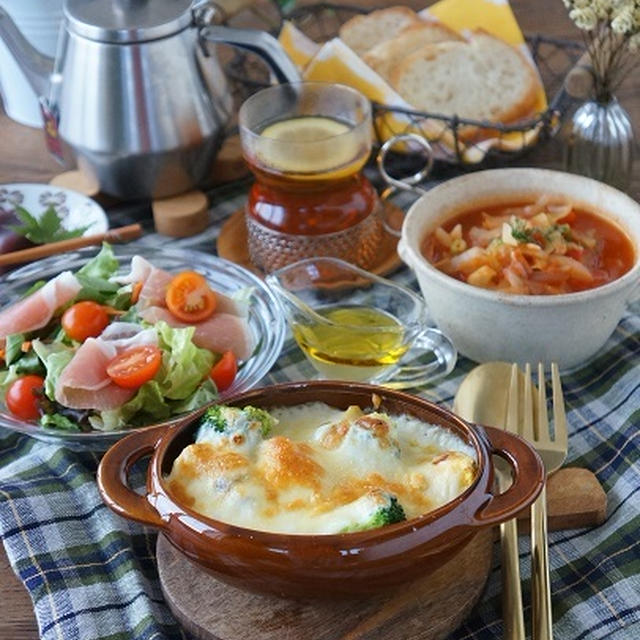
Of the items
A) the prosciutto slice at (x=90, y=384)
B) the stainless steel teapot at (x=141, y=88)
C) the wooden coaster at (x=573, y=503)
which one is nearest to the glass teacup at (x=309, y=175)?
the stainless steel teapot at (x=141, y=88)

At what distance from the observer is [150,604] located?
1.38m

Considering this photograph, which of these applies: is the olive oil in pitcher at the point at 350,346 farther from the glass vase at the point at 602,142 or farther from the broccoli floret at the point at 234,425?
the glass vase at the point at 602,142

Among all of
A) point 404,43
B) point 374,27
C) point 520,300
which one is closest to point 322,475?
point 520,300

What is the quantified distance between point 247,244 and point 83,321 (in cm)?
53

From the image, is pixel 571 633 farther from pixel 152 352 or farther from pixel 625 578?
pixel 152 352

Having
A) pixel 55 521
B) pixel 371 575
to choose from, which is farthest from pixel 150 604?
pixel 371 575

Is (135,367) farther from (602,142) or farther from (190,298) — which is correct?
(602,142)

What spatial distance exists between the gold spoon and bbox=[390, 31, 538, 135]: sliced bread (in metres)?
0.86

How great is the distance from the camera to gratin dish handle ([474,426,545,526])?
1212 millimetres

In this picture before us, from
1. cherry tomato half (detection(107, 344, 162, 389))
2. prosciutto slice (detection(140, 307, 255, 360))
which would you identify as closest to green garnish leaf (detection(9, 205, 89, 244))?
prosciutto slice (detection(140, 307, 255, 360))

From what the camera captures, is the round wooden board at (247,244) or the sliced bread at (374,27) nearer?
the round wooden board at (247,244)

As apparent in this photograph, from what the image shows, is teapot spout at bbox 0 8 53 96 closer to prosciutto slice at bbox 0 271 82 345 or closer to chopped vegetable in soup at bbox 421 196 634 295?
prosciutto slice at bbox 0 271 82 345

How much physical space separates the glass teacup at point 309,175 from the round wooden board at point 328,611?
2.77ft

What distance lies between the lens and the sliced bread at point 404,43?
2.51 metres
